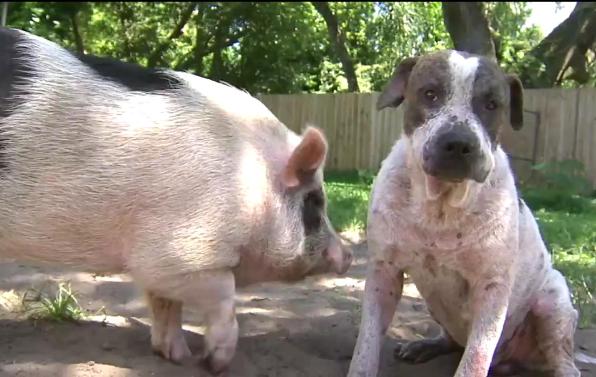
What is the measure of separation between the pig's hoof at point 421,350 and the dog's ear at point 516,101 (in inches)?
49.7

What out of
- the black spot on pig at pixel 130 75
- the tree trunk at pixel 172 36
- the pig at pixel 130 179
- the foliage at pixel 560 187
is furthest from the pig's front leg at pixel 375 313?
the tree trunk at pixel 172 36

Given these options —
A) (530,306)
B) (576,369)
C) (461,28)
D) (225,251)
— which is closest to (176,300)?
(225,251)

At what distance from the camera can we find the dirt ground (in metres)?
3.81

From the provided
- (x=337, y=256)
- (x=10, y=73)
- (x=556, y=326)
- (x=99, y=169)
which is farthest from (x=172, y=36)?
(x=556, y=326)

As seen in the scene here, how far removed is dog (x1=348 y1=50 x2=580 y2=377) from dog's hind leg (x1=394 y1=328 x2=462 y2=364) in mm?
345

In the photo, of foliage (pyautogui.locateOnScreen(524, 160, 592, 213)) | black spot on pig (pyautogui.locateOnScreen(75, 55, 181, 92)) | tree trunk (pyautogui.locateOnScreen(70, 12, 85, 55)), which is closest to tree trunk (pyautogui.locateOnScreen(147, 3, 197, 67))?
tree trunk (pyautogui.locateOnScreen(70, 12, 85, 55))

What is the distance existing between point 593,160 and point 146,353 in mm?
12170

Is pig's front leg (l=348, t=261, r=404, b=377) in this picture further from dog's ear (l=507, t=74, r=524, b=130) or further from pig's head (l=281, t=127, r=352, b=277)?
dog's ear (l=507, t=74, r=524, b=130)

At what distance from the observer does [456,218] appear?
3561 millimetres

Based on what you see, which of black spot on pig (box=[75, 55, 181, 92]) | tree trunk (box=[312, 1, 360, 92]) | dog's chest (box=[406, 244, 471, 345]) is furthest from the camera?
tree trunk (box=[312, 1, 360, 92])

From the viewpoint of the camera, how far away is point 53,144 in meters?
3.54

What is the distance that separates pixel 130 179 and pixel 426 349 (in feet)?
5.97

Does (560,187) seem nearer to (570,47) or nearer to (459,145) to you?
(570,47)

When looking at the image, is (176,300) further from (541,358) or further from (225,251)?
(541,358)
